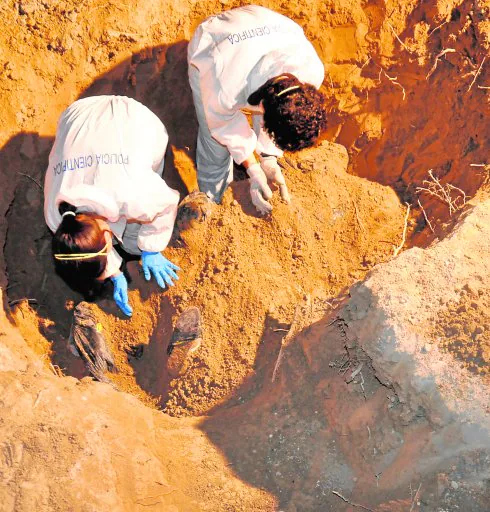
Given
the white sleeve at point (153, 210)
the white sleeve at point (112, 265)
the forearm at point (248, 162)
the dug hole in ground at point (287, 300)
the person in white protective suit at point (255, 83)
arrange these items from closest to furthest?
the dug hole in ground at point (287, 300) → the person in white protective suit at point (255, 83) → the white sleeve at point (153, 210) → the white sleeve at point (112, 265) → the forearm at point (248, 162)

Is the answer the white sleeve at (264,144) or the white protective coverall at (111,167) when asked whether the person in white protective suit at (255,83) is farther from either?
the white protective coverall at (111,167)

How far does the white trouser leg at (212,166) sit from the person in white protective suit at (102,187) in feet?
1.23

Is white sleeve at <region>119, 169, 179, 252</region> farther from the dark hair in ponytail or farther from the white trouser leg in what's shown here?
the white trouser leg

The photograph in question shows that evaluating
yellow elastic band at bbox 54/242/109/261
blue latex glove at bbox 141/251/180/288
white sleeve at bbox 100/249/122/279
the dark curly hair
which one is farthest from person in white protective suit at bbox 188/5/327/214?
yellow elastic band at bbox 54/242/109/261

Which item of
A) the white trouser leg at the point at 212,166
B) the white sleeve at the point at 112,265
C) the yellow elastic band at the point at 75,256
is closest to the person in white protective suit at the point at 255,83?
the white trouser leg at the point at 212,166

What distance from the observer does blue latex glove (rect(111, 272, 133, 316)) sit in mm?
3617

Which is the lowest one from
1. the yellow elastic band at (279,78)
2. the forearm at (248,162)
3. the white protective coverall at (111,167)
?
the forearm at (248,162)

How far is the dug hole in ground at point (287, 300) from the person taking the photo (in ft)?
8.51

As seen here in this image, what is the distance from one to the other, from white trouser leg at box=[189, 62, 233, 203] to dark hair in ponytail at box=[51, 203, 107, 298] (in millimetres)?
931

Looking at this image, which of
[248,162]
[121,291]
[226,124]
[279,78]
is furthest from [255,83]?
[121,291]

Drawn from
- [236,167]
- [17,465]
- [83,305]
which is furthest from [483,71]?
[17,465]

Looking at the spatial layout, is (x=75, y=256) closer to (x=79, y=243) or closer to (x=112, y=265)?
(x=79, y=243)

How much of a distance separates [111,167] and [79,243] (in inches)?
17.3

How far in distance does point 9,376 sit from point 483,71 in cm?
302
